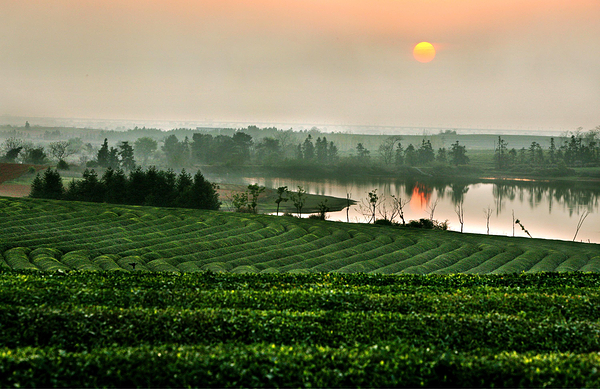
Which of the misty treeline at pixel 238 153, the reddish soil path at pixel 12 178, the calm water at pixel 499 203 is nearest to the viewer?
the calm water at pixel 499 203

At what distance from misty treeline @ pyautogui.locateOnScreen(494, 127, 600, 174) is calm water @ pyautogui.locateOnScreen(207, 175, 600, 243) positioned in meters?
11.4

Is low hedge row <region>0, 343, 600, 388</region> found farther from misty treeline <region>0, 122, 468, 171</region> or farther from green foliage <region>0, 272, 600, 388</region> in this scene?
misty treeline <region>0, 122, 468, 171</region>

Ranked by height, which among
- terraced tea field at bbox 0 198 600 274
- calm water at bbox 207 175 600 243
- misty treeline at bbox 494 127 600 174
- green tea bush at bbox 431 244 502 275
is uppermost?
misty treeline at bbox 494 127 600 174

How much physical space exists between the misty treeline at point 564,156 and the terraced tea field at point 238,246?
7264 centimetres

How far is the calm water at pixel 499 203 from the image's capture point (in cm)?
4916

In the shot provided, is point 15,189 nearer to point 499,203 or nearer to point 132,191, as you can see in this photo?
point 132,191

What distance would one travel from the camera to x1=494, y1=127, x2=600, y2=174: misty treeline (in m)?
95.5

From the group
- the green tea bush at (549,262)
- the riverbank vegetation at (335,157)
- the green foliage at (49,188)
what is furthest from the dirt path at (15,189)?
the green tea bush at (549,262)

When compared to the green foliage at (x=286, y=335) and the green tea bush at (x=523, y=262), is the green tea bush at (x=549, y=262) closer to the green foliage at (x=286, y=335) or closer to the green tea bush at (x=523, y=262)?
the green tea bush at (x=523, y=262)

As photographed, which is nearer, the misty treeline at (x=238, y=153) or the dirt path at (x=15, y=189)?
the dirt path at (x=15, y=189)

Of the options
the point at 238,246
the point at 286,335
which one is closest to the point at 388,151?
the point at 238,246

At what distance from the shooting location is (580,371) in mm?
6324

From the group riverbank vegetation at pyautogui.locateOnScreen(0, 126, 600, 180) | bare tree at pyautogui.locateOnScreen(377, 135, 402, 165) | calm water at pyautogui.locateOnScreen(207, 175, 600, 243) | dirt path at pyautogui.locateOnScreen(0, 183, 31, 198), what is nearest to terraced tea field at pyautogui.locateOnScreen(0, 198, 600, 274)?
calm water at pyautogui.locateOnScreen(207, 175, 600, 243)

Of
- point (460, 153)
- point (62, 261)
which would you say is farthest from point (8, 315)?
point (460, 153)
